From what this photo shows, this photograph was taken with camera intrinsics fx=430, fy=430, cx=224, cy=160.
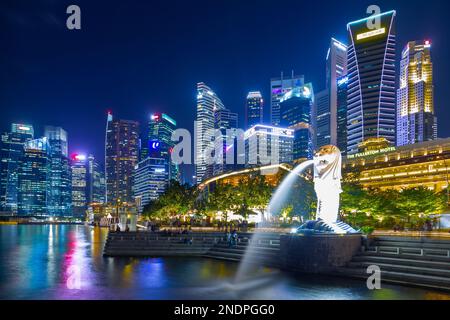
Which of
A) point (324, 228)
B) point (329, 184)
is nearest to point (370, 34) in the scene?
point (329, 184)

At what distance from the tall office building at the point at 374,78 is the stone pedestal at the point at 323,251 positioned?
164528 millimetres

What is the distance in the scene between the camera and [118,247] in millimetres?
33438

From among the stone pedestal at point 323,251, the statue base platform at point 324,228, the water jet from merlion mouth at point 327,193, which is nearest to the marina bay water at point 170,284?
the stone pedestal at point 323,251

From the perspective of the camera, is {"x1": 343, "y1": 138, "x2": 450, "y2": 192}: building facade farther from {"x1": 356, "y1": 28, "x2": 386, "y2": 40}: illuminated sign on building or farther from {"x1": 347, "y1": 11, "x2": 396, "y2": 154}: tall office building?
{"x1": 356, "y1": 28, "x2": 386, "y2": 40}: illuminated sign on building

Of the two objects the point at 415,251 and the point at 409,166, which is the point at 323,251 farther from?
the point at 409,166

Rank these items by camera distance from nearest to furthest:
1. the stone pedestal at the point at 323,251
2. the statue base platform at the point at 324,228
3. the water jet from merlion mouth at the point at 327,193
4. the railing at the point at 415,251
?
the railing at the point at 415,251 < the stone pedestal at the point at 323,251 < the statue base platform at the point at 324,228 < the water jet from merlion mouth at the point at 327,193

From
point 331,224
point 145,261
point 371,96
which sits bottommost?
Answer: point 145,261

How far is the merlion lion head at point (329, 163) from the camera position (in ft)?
82.5

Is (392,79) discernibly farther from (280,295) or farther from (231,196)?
(280,295)

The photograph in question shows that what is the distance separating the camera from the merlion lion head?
25156mm

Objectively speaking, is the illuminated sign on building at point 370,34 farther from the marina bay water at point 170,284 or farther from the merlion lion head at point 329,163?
the marina bay water at point 170,284

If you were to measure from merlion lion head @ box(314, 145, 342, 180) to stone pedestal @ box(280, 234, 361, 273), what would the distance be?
373 centimetres
